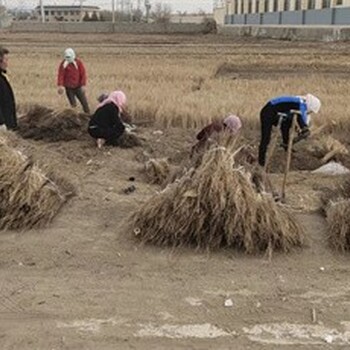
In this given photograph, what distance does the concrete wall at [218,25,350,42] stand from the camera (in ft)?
167

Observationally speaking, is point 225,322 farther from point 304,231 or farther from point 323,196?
point 323,196

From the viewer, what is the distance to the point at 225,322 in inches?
176

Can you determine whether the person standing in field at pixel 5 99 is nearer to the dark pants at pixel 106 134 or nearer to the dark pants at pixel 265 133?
the dark pants at pixel 106 134

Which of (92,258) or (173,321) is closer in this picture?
(173,321)

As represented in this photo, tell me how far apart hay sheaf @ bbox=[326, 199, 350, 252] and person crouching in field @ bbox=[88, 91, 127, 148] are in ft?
16.4

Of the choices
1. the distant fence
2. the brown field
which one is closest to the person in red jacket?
the brown field

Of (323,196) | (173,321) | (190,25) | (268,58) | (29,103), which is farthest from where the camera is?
(190,25)

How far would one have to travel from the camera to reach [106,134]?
10.7 metres

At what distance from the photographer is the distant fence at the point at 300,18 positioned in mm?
52000

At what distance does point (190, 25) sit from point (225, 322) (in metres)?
87.2

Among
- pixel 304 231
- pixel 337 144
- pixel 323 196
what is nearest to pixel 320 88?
pixel 337 144

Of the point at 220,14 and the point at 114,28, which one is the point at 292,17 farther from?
the point at 220,14

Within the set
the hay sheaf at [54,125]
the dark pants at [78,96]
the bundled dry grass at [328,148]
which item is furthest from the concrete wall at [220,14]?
the bundled dry grass at [328,148]

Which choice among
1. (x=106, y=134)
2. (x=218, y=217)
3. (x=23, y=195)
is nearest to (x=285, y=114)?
(x=106, y=134)
